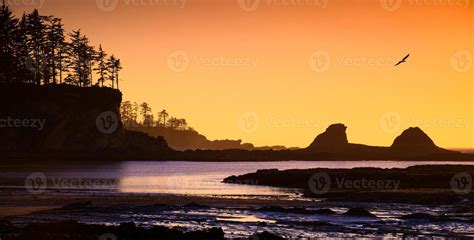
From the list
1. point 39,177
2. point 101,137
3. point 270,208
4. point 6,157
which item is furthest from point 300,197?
point 101,137

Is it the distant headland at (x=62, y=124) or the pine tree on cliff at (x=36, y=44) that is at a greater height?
the pine tree on cliff at (x=36, y=44)

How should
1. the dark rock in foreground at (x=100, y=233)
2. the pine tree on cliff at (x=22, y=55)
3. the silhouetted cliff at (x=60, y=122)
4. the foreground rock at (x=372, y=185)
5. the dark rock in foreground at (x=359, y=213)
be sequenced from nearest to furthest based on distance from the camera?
the dark rock in foreground at (x=100, y=233) → the dark rock in foreground at (x=359, y=213) → the foreground rock at (x=372, y=185) → the silhouetted cliff at (x=60, y=122) → the pine tree on cliff at (x=22, y=55)

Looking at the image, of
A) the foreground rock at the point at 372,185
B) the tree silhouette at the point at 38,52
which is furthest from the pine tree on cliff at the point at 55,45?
the foreground rock at the point at 372,185

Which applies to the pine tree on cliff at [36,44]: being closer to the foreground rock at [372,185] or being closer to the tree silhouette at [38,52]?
the tree silhouette at [38,52]

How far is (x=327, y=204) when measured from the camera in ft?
153

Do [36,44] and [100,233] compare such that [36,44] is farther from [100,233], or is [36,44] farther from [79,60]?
[100,233]

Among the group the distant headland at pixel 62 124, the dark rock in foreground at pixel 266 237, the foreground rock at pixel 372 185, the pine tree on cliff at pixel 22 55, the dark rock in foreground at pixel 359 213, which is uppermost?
the pine tree on cliff at pixel 22 55

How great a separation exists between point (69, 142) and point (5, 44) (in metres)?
21.2

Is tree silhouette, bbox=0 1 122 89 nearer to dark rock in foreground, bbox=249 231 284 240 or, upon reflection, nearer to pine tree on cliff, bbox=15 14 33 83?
pine tree on cliff, bbox=15 14 33 83

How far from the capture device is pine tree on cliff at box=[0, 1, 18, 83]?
11738cm

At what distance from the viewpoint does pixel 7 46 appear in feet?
393

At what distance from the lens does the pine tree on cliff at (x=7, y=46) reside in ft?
385

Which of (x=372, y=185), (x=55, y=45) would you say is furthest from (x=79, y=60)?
(x=372, y=185)

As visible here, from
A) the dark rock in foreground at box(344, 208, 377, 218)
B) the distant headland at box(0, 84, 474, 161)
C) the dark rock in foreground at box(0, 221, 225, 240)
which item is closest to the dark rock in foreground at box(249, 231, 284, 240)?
the dark rock in foreground at box(0, 221, 225, 240)
